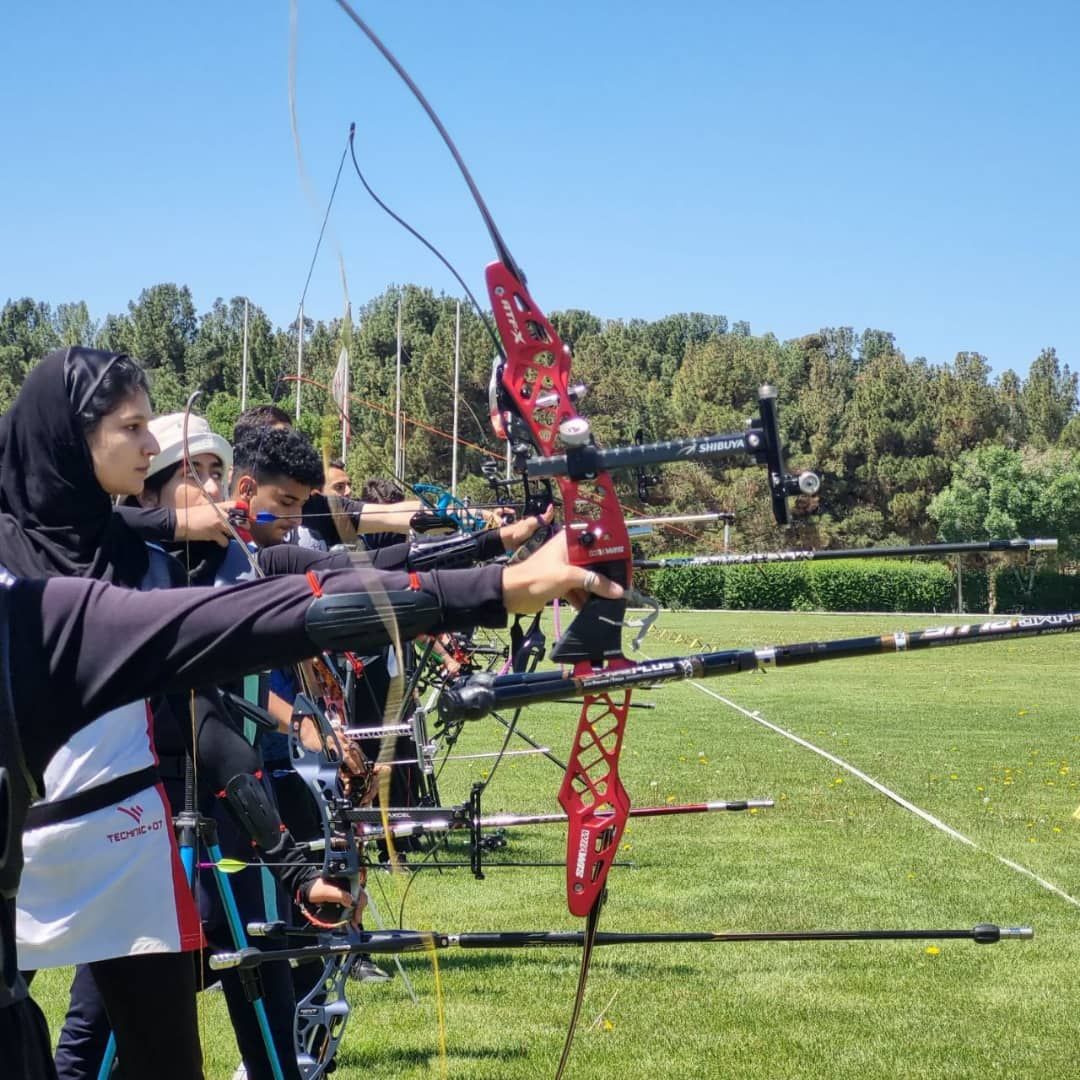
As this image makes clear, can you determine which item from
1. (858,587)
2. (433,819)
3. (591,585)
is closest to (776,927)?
(433,819)

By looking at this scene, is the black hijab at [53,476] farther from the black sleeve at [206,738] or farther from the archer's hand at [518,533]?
the archer's hand at [518,533]

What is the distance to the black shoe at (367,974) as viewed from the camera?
5.70 metres

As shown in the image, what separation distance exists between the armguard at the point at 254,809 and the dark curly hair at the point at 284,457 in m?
1.06

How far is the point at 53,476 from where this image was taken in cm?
271

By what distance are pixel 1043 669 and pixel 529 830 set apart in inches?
620

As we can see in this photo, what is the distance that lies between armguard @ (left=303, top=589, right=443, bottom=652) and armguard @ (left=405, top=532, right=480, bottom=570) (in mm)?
1982

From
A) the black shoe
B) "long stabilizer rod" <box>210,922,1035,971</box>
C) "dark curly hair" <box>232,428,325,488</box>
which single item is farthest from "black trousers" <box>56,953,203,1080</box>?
the black shoe

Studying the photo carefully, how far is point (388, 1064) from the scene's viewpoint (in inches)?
184

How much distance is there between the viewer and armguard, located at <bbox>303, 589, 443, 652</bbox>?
1956mm

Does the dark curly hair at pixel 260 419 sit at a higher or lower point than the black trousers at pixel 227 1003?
higher

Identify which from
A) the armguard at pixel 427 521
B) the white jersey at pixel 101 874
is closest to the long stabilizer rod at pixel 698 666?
the white jersey at pixel 101 874

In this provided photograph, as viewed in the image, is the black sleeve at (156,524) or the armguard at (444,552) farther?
the armguard at (444,552)

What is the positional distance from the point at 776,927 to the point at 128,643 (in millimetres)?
4908

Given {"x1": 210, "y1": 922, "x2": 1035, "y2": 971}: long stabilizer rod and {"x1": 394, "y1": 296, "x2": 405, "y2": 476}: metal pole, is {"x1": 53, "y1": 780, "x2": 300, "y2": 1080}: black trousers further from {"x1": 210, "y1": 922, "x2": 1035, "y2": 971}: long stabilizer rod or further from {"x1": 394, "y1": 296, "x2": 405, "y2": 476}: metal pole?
{"x1": 394, "y1": 296, "x2": 405, "y2": 476}: metal pole
